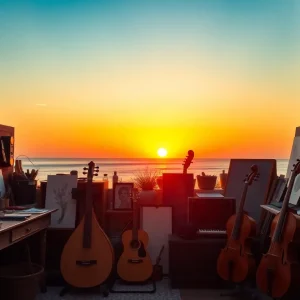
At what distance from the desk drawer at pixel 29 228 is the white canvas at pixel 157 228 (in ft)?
3.96

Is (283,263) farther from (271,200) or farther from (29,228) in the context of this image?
(29,228)

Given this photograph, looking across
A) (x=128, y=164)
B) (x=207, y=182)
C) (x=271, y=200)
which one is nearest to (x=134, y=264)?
(x=207, y=182)

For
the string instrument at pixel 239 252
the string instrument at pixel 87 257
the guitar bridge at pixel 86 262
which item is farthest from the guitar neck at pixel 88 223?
the string instrument at pixel 239 252

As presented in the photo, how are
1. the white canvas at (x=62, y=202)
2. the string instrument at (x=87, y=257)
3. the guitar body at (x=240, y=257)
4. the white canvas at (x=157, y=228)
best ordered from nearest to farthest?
the guitar body at (x=240, y=257), the string instrument at (x=87, y=257), the white canvas at (x=62, y=202), the white canvas at (x=157, y=228)

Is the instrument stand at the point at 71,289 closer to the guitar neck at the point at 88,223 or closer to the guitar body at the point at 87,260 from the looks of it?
the guitar body at the point at 87,260

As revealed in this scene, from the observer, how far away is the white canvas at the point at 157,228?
4.79 meters

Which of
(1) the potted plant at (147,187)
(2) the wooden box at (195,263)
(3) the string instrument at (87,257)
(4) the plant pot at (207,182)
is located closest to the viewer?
(3) the string instrument at (87,257)

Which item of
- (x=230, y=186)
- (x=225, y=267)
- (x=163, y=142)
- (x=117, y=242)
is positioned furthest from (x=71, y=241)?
(x=163, y=142)

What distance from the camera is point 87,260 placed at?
13.3 ft

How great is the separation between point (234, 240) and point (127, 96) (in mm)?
3569

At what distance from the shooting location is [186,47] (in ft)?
18.5

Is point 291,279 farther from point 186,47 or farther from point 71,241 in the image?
point 186,47

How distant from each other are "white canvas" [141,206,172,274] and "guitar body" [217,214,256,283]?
3.42 feet

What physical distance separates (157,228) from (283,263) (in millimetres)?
1912
